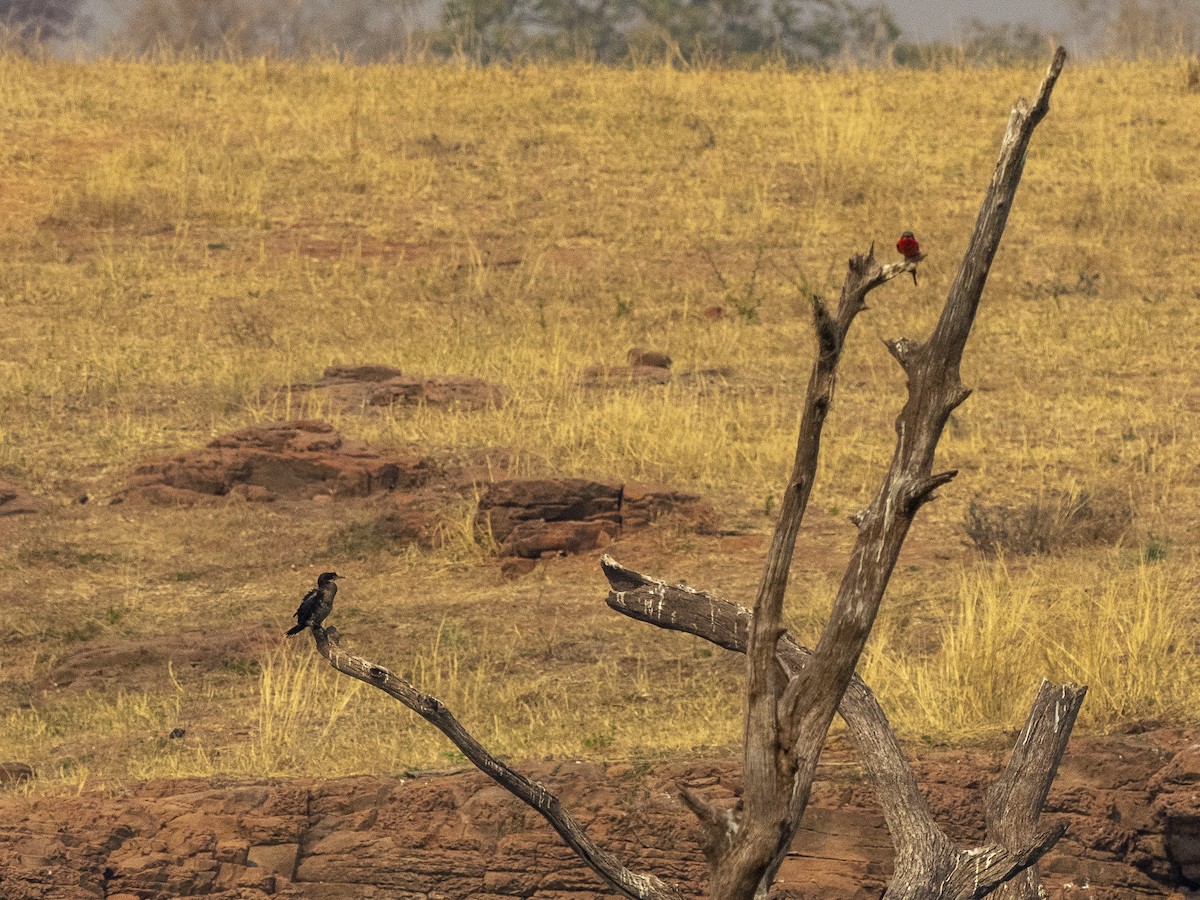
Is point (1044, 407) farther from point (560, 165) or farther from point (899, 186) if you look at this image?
point (560, 165)

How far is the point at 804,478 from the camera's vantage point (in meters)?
3.24

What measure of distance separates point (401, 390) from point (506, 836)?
23.6 feet

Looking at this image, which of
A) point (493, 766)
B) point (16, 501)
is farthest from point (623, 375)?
point (493, 766)

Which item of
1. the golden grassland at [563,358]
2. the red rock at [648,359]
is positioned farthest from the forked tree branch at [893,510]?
the red rock at [648,359]

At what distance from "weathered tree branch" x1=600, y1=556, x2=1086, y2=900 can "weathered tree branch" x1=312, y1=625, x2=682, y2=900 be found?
49 cm

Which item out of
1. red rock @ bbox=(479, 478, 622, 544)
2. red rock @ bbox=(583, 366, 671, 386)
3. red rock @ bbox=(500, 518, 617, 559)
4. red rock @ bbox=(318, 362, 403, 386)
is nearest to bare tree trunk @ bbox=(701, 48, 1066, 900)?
red rock @ bbox=(500, 518, 617, 559)

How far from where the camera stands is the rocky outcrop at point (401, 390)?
12820 mm

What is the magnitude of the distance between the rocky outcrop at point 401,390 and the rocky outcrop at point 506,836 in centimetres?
660

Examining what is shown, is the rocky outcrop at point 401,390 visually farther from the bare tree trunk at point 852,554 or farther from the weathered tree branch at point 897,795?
the bare tree trunk at point 852,554

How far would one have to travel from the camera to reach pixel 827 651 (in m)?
3.43

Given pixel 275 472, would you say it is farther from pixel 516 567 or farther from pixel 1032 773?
pixel 1032 773

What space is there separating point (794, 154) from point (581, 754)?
12644 mm

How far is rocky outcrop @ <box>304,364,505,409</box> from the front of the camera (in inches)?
505

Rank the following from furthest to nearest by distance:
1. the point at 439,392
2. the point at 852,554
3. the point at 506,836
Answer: the point at 439,392 → the point at 506,836 → the point at 852,554
